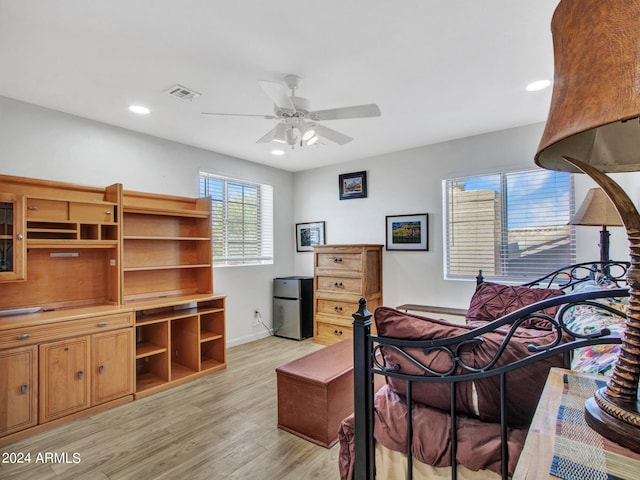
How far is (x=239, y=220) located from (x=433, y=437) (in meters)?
4.05

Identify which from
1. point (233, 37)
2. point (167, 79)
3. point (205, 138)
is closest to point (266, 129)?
point (205, 138)

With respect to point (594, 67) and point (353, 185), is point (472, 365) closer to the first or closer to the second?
point (594, 67)

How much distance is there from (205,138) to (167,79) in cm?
135

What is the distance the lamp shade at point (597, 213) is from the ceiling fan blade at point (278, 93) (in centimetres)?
243

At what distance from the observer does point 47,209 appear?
2.84 meters

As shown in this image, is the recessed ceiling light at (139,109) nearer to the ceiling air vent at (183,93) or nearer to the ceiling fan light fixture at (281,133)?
the ceiling air vent at (183,93)

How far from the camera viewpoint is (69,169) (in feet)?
10.3

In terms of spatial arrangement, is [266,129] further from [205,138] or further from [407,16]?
[407,16]

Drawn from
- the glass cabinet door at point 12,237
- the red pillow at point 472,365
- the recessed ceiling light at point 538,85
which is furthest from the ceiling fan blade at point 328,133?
the glass cabinet door at point 12,237

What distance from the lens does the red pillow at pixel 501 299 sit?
109 inches

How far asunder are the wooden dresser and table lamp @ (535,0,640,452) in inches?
141

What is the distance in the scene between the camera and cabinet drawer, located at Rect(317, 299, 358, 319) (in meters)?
4.36

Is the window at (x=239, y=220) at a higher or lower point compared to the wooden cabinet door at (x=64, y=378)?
higher

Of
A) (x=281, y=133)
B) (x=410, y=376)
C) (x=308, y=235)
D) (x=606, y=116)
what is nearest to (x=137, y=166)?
(x=281, y=133)
